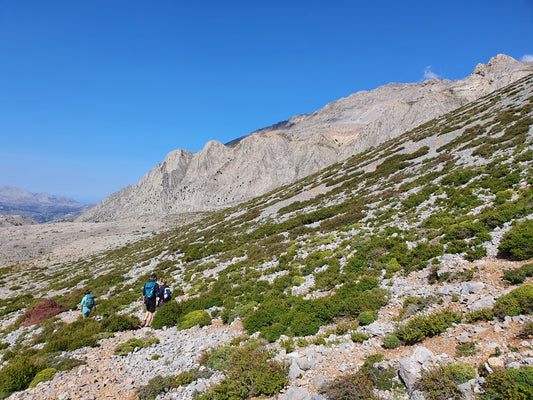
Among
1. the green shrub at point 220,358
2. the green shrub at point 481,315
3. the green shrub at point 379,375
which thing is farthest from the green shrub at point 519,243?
the green shrub at point 220,358

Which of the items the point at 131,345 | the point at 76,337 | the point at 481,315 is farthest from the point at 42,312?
the point at 481,315

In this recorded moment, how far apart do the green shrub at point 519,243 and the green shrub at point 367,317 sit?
19.3ft

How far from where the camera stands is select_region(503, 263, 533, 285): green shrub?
8.62 m

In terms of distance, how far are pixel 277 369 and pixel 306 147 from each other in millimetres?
116454

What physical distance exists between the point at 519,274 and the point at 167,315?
52.0 feet

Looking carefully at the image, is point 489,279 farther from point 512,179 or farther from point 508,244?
point 512,179

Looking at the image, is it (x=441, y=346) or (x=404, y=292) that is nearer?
(x=441, y=346)

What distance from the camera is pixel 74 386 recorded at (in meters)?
8.66

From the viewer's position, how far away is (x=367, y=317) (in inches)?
389

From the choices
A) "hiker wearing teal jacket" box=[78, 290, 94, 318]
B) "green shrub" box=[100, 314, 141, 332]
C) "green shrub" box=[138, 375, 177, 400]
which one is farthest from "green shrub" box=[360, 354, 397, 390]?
"hiker wearing teal jacket" box=[78, 290, 94, 318]

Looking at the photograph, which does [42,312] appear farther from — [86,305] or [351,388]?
[351,388]

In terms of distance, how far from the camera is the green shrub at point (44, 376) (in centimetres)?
876

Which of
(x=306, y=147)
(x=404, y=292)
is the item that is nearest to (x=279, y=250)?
(x=404, y=292)

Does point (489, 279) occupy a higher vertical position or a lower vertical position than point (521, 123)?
lower
